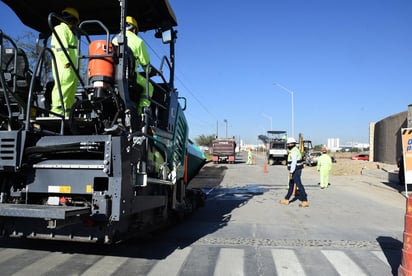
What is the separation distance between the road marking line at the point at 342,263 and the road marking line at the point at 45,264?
3606 mm

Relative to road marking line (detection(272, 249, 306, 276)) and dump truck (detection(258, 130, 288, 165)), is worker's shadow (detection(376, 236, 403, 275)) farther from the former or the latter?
dump truck (detection(258, 130, 288, 165))

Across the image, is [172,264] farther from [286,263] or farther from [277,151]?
[277,151]

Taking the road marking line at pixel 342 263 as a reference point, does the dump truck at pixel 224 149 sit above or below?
above

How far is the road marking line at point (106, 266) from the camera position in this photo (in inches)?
194

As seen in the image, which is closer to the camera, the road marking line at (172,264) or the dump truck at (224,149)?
the road marking line at (172,264)

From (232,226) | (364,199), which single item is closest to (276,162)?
(364,199)

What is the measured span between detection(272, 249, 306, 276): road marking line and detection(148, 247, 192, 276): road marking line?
127 cm

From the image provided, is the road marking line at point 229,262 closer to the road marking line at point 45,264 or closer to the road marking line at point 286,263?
the road marking line at point 286,263

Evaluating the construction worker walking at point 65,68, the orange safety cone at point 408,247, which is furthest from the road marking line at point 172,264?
the orange safety cone at point 408,247

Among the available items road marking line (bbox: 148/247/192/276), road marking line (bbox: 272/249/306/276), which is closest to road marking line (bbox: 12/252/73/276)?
road marking line (bbox: 148/247/192/276)

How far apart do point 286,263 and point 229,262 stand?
777mm

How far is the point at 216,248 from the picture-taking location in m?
6.28

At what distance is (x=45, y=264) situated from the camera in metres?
5.20

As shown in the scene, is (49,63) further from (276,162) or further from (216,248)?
(276,162)
